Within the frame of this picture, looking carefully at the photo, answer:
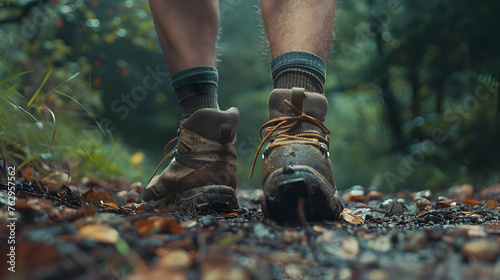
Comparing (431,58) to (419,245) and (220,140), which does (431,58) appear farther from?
(419,245)

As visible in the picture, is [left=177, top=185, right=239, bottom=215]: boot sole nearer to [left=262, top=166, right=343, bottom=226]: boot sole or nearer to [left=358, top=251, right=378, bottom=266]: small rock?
[left=262, top=166, right=343, bottom=226]: boot sole

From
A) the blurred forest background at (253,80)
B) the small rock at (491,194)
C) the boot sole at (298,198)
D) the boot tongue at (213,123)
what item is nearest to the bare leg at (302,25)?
the boot tongue at (213,123)

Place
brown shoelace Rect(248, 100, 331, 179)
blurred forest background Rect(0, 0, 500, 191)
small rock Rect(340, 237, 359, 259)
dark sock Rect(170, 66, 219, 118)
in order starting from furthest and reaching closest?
blurred forest background Rect(0, 0, 500, 191)
dark sock Rect(170, 66, 219, 118)
brown shoelace Rect(248, 100, 331, 179)
small rock Rect(340, 237, 359, 259)

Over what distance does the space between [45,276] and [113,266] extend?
8cm

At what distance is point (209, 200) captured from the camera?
1.25 m

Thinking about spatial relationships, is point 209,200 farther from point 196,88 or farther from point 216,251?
point 216,251

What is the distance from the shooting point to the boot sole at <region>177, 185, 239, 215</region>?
4.10ft

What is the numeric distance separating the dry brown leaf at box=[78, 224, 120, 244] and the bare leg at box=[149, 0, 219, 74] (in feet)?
3.07

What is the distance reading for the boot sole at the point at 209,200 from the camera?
125cm

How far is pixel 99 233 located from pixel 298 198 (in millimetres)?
470

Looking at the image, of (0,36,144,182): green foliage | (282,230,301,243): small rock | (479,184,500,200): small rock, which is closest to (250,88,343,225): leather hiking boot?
(282,230,301,243): small rock

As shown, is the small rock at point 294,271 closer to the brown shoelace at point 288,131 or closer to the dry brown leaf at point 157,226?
the dry brown leaf at point 157,226

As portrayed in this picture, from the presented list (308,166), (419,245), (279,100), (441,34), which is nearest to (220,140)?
(279,100)

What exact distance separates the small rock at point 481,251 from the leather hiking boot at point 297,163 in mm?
357
